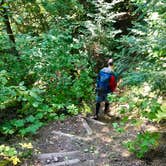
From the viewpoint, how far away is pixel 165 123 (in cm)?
861

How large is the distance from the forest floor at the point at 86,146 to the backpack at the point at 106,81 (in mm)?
Result: 961

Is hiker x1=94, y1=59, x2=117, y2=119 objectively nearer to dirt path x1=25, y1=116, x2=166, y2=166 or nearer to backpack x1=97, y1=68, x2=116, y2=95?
backpack x1=97, y1=68, x2=116, y2=95

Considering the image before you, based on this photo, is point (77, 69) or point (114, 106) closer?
point (114, 106)

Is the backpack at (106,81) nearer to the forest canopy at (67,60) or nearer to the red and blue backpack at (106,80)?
the red and blue backpack at (106,80)

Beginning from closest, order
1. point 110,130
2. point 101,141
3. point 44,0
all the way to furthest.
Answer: point 101,141 < point 110,130 < point 44,0

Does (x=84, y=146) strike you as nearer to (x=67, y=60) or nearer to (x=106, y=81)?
(x=106, y=81)

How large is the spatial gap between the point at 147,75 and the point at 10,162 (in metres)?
2.95

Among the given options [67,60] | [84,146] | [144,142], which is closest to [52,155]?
[84,146]

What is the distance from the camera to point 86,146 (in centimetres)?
761

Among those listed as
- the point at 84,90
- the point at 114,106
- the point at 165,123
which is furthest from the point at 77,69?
the point at 165,123

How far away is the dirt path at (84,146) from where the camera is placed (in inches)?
261

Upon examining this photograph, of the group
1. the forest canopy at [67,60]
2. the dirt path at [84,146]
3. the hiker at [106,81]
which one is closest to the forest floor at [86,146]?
the dirt path at [84,146]

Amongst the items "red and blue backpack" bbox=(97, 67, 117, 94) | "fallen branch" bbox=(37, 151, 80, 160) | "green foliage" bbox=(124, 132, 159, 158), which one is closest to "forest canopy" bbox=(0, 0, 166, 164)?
"red and blue backpack" bbox=(97, 67, 117, 94)

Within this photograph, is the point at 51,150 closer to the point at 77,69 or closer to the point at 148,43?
the point at 148,43
